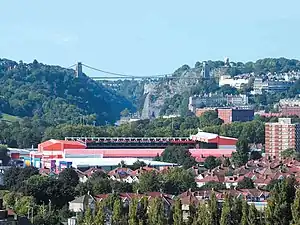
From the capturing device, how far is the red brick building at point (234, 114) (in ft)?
322

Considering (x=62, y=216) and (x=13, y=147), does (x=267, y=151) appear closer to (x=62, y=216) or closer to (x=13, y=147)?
(x=13, y=147)

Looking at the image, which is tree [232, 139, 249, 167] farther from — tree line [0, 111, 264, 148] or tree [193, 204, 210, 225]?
tree [193, 204, 210, 225]

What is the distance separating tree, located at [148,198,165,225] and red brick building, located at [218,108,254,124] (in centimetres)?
6433

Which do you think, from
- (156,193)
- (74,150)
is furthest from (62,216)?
(74,150)

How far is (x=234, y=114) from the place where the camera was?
324 ft

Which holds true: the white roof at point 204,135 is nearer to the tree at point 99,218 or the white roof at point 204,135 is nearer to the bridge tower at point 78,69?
the tree at point 99,218

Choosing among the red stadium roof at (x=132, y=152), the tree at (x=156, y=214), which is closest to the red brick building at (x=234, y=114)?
the red stadium roof at (x=132, y=152)

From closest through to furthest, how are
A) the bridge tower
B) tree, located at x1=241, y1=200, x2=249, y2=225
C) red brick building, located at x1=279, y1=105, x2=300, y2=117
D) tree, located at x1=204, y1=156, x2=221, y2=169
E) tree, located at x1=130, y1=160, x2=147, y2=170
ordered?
tree, located at x1=241, y1=200, x2=249, y2=225
tree, located at x1=130, y1=160, x2=147, y2=170
tree, located at x1=204, y1=156, x2=221, y2=169
red brick building, located at x1=279, y1=105, x2=300, y2=117
the bridge tower

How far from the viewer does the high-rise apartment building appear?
230 ft

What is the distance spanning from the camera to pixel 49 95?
118562 mm

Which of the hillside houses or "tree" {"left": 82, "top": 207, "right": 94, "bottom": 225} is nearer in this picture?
"tree" {"left": 82, "top": 207, "right": 94, "bottom": 225}

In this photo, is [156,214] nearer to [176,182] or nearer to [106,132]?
[176,182]

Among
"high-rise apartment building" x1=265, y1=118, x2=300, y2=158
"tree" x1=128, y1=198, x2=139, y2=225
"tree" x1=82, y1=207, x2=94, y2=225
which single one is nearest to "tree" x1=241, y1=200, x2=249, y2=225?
"tree" x1=128, y1=198, x2=139, y2=225

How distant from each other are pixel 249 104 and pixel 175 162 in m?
56.1
